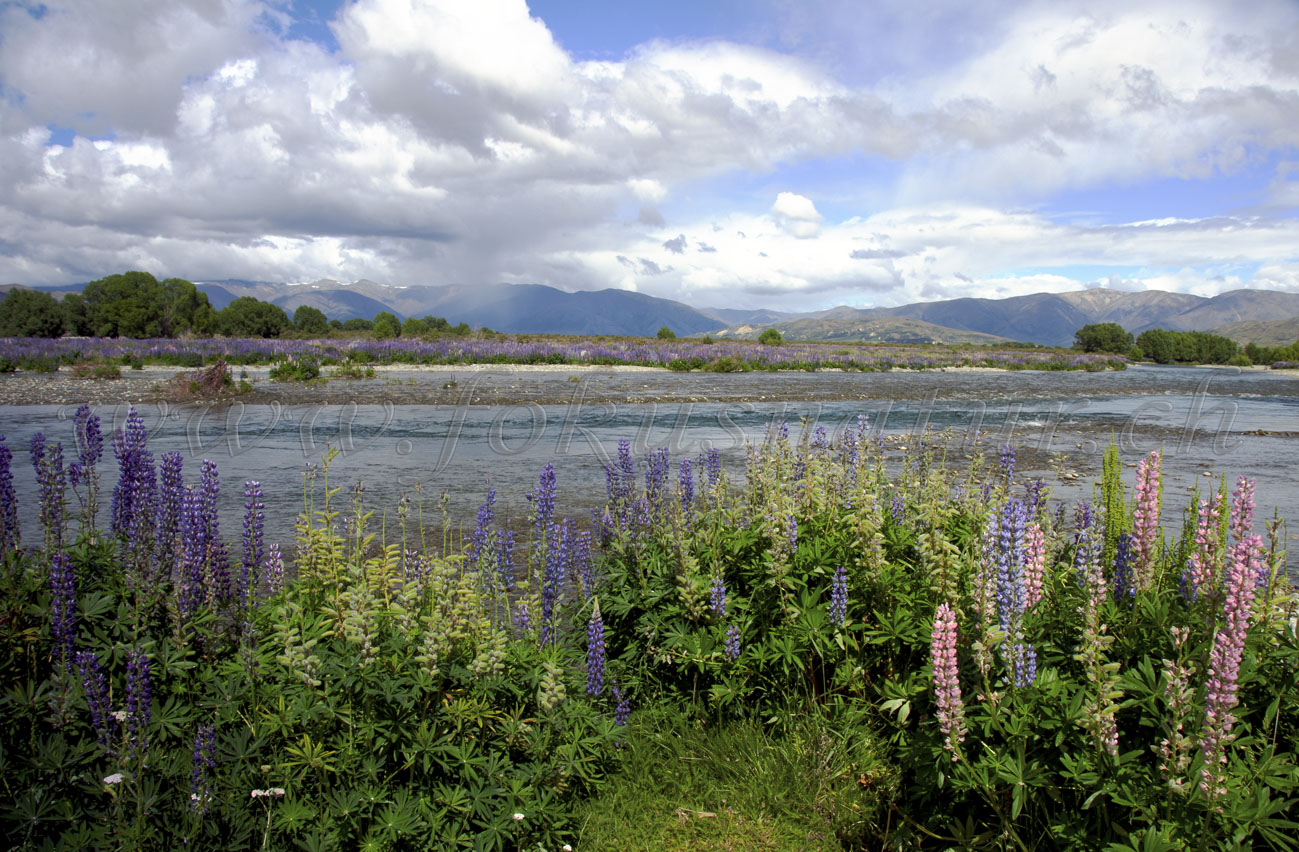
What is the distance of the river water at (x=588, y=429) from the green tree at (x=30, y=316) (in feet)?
113

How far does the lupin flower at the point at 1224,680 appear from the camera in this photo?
84.4 inches

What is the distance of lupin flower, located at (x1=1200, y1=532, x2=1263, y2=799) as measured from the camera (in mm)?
2143

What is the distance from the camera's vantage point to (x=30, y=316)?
157 ft

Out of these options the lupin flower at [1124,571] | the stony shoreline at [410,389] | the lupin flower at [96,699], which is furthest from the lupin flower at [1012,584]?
the stony shoreline at [410,389]

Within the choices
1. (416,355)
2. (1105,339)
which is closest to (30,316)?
(416,355)

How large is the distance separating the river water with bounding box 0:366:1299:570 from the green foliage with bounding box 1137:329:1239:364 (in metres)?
44.5

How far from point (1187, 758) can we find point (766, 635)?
1943 millimetres

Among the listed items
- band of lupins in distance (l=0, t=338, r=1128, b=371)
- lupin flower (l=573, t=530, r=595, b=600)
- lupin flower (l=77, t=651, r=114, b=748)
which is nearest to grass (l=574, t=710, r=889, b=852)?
lupin flower (l=573, t=530, r=595, b=600)

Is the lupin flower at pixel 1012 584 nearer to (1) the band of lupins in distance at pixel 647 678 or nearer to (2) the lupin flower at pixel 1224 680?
(1) the band of lupins in distance at pixel 647 678

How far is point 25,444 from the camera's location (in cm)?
1233

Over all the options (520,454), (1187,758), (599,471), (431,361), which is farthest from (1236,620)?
(431,361)

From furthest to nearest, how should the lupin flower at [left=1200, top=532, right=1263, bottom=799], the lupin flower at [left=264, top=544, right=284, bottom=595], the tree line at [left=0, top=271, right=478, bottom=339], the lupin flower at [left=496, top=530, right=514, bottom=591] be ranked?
the tree line at [left=0, top=271, right=478, bottom=339] → the lupin flower at [left=496, top=530, right=514, bottom=591] → the lupin flower at [left=264, top=544, right=284, bottom=595] → the lupin flower at [left=1200, top=532, right=1263, bottom=799]

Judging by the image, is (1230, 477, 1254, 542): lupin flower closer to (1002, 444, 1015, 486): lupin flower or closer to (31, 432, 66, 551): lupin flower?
(1002, 444, 1015, 486): lupin flower

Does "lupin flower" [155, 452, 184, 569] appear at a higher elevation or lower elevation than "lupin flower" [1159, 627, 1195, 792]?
higher
